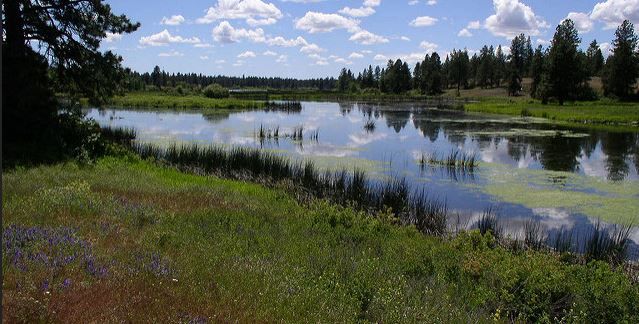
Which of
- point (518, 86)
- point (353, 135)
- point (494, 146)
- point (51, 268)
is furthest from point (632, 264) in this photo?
point (518, 86)

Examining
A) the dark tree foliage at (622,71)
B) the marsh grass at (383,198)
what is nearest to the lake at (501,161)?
the marsh grass at (383,198)

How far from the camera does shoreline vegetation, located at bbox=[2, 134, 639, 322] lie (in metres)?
6.07

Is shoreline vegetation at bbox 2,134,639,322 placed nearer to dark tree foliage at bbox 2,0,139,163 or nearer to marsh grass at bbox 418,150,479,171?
dark tree foliage at bbox 2,0,139,163

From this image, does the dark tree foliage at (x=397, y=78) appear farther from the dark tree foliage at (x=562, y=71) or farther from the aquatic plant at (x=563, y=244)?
the aquatic plant at (x=563, y=244)

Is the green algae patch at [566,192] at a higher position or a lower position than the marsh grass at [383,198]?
lower

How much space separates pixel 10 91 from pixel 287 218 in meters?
12.8

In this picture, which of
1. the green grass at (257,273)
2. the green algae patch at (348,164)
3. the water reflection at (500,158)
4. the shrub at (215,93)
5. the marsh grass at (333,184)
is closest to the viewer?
the green grass at (257,273)

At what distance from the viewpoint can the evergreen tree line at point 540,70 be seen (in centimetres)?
8481

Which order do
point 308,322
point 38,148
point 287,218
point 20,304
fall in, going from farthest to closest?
point 38,148
point 287,218
point 308,322
point 20,304

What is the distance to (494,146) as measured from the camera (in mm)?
37438

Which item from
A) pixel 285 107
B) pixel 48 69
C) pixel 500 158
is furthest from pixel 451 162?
pixel 285 107

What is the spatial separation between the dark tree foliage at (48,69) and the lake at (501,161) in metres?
10.4

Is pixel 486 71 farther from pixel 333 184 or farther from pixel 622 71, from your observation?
pixel 333 184

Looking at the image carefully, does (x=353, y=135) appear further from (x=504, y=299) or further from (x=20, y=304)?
(x=20, y=304)
